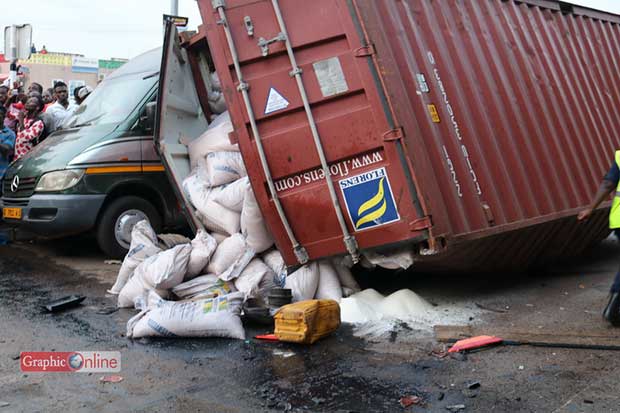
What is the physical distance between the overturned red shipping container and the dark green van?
2.37 meters

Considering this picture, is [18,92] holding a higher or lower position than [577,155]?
higher

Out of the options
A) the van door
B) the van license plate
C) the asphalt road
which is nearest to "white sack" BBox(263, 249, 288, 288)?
the asphalt road

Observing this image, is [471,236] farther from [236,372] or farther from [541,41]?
[541,41]

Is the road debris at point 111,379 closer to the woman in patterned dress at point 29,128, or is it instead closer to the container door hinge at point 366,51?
the container door hinge at point 366,51

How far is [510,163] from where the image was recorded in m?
5.33

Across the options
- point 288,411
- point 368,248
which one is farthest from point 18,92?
point 288,411

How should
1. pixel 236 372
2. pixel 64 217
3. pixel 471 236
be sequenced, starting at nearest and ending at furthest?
pixel 236 372
pixel 471 236
pixel 64 217

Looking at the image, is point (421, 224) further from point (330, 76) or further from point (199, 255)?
point (199, 255)

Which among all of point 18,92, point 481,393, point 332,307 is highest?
point 18,92

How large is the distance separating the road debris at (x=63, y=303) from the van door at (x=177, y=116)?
1.20 metres

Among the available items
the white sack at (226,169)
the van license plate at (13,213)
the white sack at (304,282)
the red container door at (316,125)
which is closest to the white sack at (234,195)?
the white sack at (226,169)

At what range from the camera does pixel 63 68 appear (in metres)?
28.5

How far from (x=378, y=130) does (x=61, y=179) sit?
12.7 feet

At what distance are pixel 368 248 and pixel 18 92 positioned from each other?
805 cm
